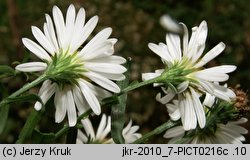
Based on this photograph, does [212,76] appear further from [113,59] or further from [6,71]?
[6,71]

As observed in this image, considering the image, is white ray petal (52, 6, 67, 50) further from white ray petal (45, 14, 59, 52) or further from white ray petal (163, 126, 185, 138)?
white ray petal (163, 126, 185, 138)

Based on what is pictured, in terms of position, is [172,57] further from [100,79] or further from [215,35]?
[215,35]

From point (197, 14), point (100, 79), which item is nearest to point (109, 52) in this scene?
point (100, 79)

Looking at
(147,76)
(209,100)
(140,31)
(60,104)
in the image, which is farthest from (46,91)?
(140,31)

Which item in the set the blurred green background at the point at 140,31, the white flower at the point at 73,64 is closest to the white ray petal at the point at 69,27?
the white flower at the point at 73,64

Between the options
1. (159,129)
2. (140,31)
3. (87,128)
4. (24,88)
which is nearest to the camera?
(24,88)
